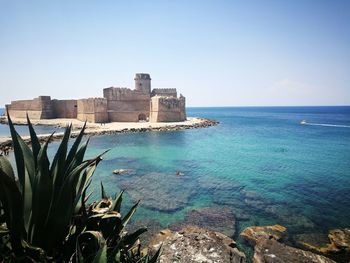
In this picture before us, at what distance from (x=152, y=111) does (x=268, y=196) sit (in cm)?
3017

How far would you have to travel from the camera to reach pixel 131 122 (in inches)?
1558

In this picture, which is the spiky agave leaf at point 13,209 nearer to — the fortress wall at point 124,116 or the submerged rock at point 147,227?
the submerged rock at point 147,227

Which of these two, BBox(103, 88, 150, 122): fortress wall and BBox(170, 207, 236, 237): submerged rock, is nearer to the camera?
BBox(170, 207, 236, 237): submerged rock

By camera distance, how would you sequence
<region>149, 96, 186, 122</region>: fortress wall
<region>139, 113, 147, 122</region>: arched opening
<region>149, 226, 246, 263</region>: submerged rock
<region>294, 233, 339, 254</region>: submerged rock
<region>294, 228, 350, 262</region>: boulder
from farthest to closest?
<region>139, 113, 147, 122</region>: arched opening
<region>149, 96, 186, 122</region>: fortress wall
<region>294, 233, 339, 254</region>: submerged rock
<region>294, 228, 350, 262</region>: boulder
<region>149, 226, 246, 263</region>: submerged rock

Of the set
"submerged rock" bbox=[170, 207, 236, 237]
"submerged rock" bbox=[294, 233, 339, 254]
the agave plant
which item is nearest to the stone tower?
"submerged rock" bbox=[170, 207, 236, 237]

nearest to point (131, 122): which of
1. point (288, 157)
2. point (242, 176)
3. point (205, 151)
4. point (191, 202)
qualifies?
point (205, 151)

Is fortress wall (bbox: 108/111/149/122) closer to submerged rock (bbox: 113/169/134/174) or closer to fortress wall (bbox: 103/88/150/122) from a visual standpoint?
fortress wall (bbox: 103/88/150/122)

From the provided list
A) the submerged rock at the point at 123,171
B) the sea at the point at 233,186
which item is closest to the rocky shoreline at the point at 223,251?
the sea at the point at 233,186

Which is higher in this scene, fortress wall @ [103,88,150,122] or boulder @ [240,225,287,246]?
fortress wall @ [103,88,150,122]

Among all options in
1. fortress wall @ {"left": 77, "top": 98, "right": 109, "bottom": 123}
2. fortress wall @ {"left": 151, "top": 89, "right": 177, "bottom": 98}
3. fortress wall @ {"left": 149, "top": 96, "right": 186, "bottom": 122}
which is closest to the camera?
fortress wall @ {"left": 77, "top": 98, "right": 109, "bottom": 123}

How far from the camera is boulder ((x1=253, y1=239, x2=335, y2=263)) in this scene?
510 centimetres

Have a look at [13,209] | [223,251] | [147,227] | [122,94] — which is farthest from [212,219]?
[122,94]

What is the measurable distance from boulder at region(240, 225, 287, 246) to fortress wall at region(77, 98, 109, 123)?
3227cm

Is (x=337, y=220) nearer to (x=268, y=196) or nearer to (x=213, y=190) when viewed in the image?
(x=268, y=196)
